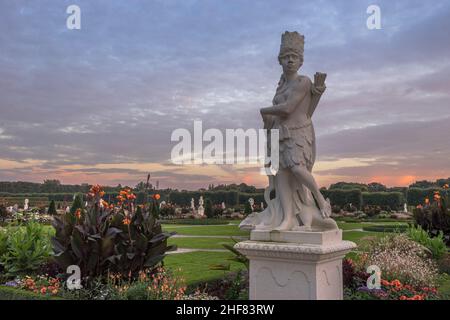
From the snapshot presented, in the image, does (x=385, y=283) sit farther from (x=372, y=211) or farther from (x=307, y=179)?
(x=372, y=211)

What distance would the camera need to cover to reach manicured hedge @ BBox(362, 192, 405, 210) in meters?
37.8

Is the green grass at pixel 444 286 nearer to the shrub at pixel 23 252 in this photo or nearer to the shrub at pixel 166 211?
the shrub at pixel 23 252

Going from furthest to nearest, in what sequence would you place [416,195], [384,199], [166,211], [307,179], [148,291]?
[384,199] < [416,195] < [166,211] < [148,291] < [307,179]

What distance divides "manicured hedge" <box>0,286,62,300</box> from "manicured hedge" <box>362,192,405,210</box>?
35.0 metres

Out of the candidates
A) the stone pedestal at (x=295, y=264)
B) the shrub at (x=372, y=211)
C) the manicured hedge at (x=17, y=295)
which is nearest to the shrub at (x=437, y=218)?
the stone pedestal at (x=295, y=264)

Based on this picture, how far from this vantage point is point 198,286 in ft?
25.0

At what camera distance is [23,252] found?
8.01 m

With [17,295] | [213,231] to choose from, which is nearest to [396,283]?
[17,295]

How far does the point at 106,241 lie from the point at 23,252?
233 cm

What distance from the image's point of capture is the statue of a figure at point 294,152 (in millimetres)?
5273

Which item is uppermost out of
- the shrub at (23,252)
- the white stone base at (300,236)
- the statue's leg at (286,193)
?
the statue's leg at (286,193)

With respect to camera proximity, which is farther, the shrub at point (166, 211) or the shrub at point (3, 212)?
the shrub at point (166, 211)

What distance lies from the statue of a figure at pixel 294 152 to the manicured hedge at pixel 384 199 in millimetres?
34438
